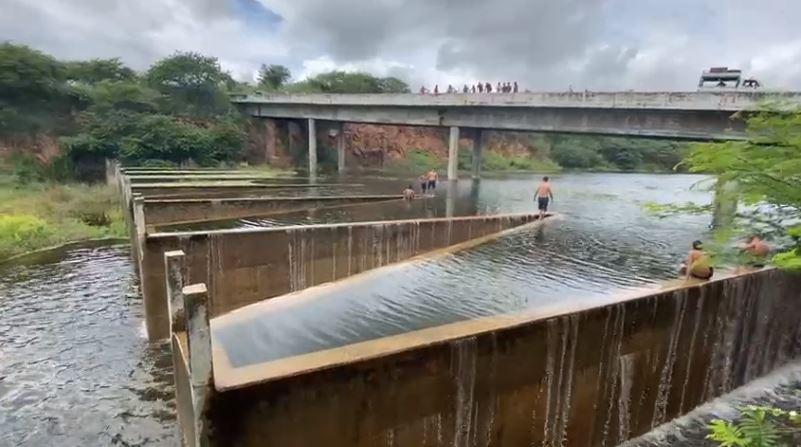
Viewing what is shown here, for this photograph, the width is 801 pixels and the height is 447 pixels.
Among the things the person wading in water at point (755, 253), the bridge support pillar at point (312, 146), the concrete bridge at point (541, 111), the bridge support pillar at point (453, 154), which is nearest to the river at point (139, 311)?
the person wading in water at point (755, 253)

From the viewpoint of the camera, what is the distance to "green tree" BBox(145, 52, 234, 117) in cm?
4141

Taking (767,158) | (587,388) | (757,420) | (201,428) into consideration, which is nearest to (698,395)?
(587,388)

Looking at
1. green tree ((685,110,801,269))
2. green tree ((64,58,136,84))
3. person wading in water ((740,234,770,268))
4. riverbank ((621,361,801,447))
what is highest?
green tree ((64,58,136,84))

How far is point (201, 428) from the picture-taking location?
452cm

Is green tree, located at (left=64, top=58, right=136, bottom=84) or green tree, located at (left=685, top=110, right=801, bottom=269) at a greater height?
green tree, located at (left=64, top=58, right=136, bottom=84)

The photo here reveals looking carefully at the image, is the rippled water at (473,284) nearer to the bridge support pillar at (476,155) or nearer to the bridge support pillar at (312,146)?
the bridge support pillar at (476,155)

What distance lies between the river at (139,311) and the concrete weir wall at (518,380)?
1.47 metres

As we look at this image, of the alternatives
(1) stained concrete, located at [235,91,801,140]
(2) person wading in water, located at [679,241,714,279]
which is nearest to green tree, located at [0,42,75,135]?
(1) stained concrete, located at [235,91,801,140]

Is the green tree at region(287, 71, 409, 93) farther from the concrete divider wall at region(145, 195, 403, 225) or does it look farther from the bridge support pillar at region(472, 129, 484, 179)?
the concrete divider wall at region(145, 195, 403, 225)

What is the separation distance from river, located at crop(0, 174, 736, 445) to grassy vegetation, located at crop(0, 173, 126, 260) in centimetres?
169

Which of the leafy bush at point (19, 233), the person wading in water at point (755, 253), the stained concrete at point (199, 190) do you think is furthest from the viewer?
the stained concrete at point (199, 190)

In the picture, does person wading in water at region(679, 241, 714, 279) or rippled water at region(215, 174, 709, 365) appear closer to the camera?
rippled water at region(215, 174, 709, 365)

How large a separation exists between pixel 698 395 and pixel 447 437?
19.0ft

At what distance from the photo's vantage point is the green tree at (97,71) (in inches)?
1523
